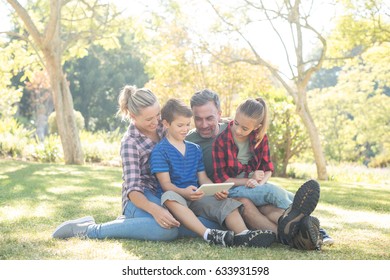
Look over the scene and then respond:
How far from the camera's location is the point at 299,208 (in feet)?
12.5

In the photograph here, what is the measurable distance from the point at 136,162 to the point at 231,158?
0.74 meters

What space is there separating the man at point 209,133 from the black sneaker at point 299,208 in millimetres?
336

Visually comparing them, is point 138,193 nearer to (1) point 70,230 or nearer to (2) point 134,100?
(1) point 70,230

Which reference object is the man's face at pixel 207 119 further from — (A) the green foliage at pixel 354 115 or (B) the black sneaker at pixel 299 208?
(A) the green foliage at pixel 354 115

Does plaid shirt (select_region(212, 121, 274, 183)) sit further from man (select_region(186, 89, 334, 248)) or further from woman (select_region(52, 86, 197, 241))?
woman (select_region(52, 86, 197, 241))

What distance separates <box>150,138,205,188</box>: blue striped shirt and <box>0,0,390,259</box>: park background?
485 millimetres

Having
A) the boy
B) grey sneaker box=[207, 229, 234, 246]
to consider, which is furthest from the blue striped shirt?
grey sneaker box=[207, 229, 234, 246]

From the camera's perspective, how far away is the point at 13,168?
11.6 meters

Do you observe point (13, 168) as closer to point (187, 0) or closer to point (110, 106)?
point (187, 0)

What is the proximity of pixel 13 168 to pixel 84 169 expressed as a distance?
4.82ft

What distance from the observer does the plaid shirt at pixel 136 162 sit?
4.24m

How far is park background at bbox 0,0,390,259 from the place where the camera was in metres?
4.30

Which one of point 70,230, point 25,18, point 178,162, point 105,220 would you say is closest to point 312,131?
point 25,18
